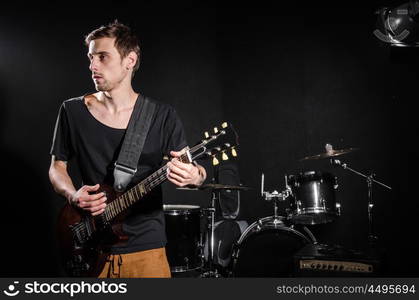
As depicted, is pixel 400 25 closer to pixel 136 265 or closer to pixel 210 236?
pixel 210 236

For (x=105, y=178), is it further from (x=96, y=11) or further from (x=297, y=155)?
(x=297, y=155)

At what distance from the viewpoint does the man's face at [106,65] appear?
2.54 m

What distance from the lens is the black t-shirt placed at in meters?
2.35

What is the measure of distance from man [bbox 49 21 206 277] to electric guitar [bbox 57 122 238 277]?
0.04 meters

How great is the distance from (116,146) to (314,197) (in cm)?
267

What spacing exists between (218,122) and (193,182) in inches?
156

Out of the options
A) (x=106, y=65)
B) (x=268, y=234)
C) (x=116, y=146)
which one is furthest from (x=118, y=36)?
(x=268, y=234)

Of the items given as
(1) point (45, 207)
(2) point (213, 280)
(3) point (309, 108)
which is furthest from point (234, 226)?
(2) point (213, 280)

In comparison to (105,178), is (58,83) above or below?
above

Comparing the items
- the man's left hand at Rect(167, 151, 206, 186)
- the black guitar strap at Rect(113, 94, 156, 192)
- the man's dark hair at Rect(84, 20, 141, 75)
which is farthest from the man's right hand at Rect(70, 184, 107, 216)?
the man's dark hair at Rect(84, 20, 141, 75)

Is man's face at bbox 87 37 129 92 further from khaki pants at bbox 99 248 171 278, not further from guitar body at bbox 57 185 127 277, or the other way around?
khaki pants at bbox 99 248 171 278

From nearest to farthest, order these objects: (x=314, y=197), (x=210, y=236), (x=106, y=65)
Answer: (x=106, y=65) → (x=314, y=197) → (x=210, y=236)

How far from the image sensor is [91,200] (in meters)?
2.33

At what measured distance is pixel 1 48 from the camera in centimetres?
420
